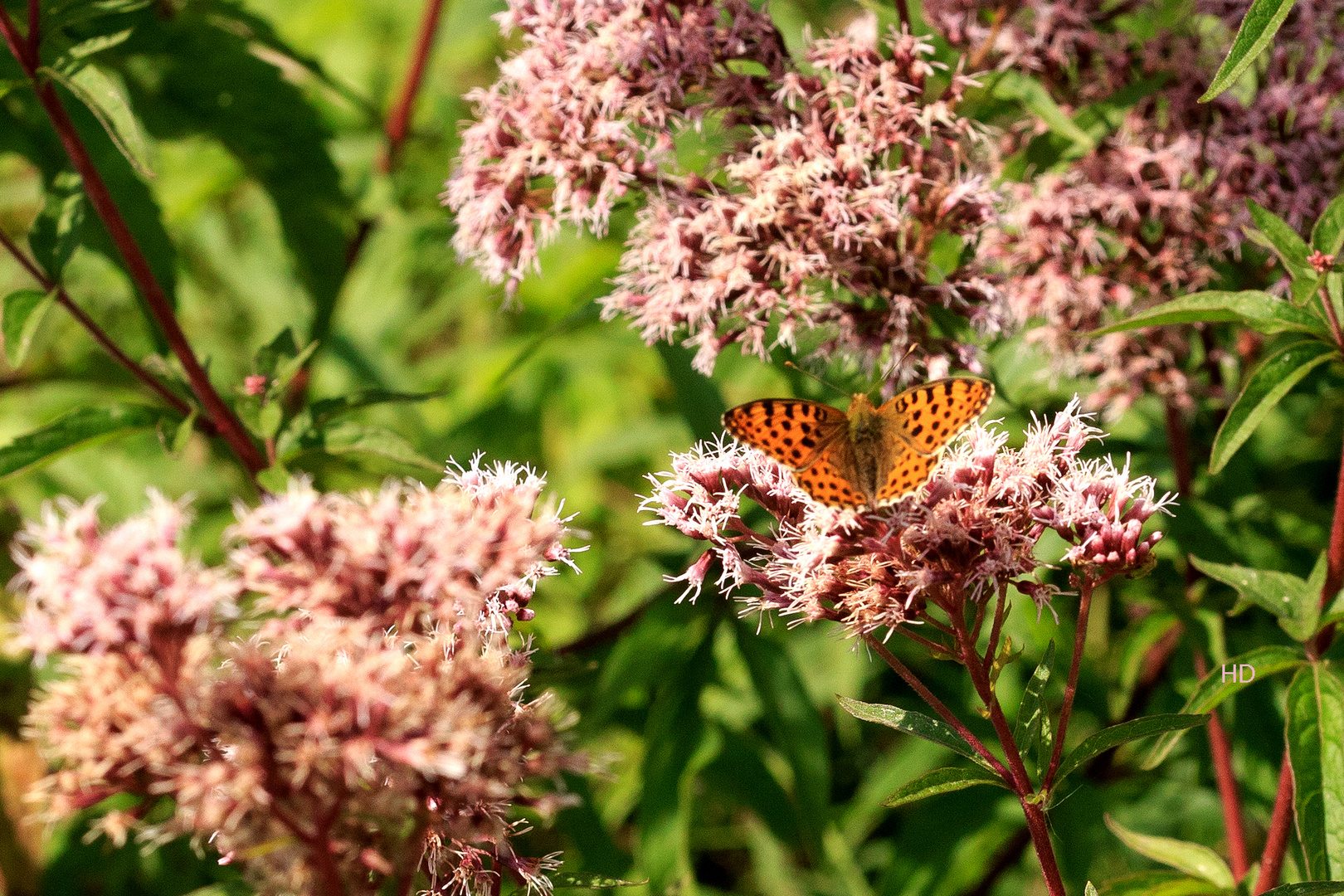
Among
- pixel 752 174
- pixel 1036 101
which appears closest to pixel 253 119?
pixel 752 174

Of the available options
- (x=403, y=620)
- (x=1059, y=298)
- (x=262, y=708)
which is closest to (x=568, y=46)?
(x=1059, y=298)

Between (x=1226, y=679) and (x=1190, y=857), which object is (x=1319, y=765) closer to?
(x=1226, y=679)

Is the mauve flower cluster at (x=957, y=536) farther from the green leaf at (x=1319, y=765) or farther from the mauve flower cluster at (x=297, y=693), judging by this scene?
the mauve flower cluster at (x=297, y=693)

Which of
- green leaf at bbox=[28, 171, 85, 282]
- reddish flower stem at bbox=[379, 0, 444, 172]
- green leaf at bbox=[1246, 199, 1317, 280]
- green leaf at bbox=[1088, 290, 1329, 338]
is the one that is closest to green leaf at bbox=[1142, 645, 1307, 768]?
green leaf at bbox=[1088, 290, 1329, 338]

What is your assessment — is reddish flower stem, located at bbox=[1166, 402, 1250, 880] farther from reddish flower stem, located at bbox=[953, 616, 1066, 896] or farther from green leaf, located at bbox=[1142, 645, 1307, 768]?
reddish flower stem, located at bbox=[953, 616, 1066, 896]

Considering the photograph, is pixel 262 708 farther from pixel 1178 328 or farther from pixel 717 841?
pixel 717 841

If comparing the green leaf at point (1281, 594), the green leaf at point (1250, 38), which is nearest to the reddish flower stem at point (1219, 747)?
the green leaf at point (1281, 594)
